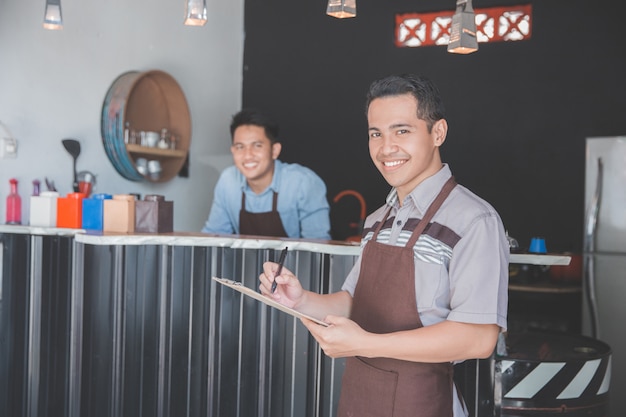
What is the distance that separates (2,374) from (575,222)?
3692 mm

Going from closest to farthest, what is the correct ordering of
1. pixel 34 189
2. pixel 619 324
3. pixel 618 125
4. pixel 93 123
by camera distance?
pixel 34 189 < pixel 93 123 < pixel 619 324 < pixel 618 125

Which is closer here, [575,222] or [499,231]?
[499,231]

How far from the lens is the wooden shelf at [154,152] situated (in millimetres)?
4113

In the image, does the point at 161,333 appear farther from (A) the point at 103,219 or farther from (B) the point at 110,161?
(B) the point at 110,161

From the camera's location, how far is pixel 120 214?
2.82 m

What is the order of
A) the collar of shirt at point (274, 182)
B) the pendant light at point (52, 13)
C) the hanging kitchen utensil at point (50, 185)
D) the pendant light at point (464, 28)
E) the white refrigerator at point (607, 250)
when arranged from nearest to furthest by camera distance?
the pendant light at point (464, 28)
the pendant light at point (52, 13)
the hanging kitchen utensil at point (50, 185)
the collar of shirt at point (274, 182)
the white refrigerator at point (607, 250)

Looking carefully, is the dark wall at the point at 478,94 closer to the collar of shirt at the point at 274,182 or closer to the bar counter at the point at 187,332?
the collar of shirt at the point at 274,182

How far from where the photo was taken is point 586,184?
14.6 feet

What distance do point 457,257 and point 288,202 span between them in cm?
224

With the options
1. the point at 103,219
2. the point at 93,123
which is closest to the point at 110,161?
the point at 93,123

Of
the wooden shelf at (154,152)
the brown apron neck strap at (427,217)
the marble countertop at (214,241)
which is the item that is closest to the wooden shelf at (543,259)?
the marble countertop at (214,241)

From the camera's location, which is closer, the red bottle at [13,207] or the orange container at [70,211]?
the orange container at [70,211]

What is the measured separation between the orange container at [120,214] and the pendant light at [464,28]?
147 centimetres

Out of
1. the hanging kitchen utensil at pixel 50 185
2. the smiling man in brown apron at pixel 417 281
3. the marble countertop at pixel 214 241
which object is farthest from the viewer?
the hanging kitchen utensil at pixel 50 185
